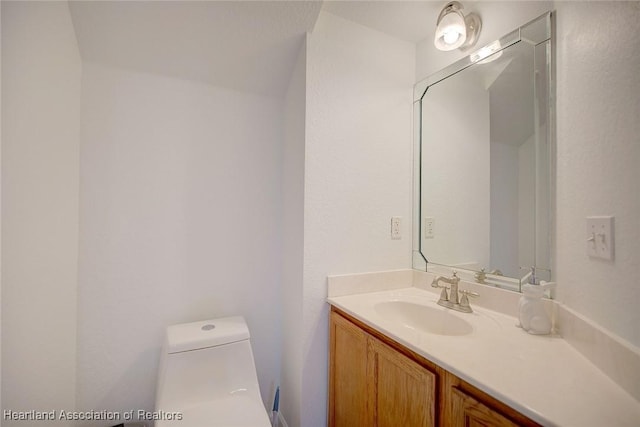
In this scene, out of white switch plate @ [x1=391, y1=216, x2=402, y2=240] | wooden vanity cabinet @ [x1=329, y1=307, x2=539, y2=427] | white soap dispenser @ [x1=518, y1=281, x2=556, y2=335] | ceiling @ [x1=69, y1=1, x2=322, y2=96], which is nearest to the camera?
wooden vanity cabinet @ [x1=329, y1=307, x2=539, y2=427]

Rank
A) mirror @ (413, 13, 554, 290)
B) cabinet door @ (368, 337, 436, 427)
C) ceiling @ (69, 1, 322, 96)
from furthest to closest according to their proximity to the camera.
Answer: ceiling @ (69, 1, 322, 96) → mirror @ (413, 13, 554, 290) → cabinet door @ (368, 337, 436, 427)

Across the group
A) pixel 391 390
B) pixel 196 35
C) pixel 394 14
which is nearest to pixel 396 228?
pixel 391 390

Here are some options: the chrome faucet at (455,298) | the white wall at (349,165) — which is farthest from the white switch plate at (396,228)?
the chrome faucet at (455,298)

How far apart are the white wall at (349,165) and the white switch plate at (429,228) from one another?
9 cm

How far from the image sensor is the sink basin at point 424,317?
44.2 inches

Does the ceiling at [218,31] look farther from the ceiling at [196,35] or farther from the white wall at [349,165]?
the white wall at [349,165]

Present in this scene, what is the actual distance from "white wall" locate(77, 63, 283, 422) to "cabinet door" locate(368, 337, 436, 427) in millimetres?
793

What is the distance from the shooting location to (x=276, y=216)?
1.63 metres

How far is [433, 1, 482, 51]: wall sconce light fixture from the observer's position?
1235 mm

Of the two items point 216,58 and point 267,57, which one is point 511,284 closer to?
point 267,57

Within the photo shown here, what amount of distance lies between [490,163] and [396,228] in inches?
22.3

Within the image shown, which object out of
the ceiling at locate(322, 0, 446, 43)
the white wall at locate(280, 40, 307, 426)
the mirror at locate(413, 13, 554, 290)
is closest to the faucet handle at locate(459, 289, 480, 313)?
the mirror at locate(413, 13, 554, 290)

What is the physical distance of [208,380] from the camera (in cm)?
123

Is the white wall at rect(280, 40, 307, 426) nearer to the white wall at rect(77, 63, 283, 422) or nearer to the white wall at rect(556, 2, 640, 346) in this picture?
the white wall at rect(77, 63, 283, 422)
